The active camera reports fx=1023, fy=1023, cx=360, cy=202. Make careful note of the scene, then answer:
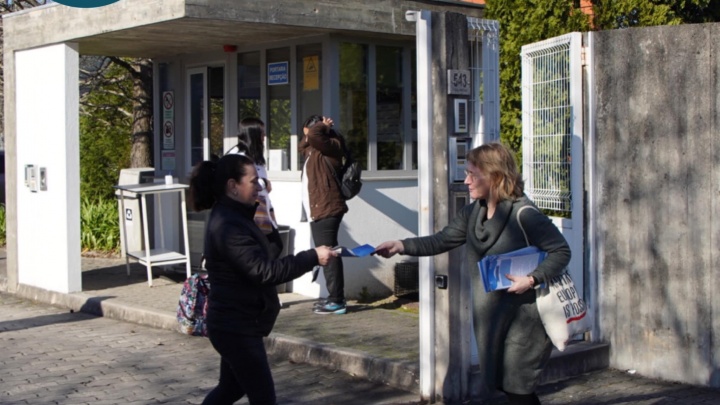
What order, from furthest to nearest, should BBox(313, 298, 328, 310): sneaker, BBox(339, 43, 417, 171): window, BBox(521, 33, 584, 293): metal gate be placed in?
BBox(339, 43, 417, 171): window, BBox(313, 298, 328, 310): sneaker, BBox(521, 33, 584, 293): metal gate

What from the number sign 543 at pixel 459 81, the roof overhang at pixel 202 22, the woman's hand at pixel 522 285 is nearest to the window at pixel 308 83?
the roof overhang at pixel 202 22

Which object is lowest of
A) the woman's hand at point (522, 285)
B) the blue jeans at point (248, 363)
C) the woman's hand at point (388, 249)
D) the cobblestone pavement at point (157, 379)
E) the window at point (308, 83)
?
the cobblestone pavement at point (157, 379)

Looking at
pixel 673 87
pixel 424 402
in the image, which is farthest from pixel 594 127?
pixel 424 402

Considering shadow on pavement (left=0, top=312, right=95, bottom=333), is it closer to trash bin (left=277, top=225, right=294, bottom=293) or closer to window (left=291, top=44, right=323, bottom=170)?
trash bin (left=277, top=225, right=294, bottom=293)

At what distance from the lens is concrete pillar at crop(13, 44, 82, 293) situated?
35.6 ft

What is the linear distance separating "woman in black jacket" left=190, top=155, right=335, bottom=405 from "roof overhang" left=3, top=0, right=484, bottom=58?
14.5ft

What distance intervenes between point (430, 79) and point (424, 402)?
2.10 m

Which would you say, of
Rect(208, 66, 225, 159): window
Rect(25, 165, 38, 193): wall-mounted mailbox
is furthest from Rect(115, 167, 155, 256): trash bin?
Rect(25, 165, 38, 193): wall-mounted mailbox

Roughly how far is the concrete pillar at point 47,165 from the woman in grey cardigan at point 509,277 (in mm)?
6736

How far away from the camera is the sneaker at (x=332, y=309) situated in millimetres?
9516

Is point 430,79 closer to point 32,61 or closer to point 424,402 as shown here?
point 424,402

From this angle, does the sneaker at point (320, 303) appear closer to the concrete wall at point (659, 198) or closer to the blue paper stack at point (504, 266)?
A: the concrete wall at point (659, 198)

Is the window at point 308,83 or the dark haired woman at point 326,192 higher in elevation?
the window at point 308,83

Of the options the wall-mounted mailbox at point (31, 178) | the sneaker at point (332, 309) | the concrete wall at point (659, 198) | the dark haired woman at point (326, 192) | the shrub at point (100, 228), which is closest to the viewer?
the concrete wall at point (659, 198)
